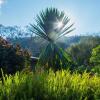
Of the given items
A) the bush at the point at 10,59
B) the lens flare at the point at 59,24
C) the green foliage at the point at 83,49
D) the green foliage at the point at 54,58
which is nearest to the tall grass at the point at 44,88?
the bush at the point at 10,59

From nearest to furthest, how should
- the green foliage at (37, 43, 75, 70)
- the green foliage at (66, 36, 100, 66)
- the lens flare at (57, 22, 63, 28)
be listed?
the green foliage at (37, 43, 75, 70), the lens flare at (57, 22, 63, 28), the green foliage at (66, 36, 100, 66)

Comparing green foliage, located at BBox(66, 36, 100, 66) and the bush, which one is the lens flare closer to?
the bush

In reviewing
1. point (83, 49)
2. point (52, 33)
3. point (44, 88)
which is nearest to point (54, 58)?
point (52, 33)

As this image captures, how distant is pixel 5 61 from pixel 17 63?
93 cm

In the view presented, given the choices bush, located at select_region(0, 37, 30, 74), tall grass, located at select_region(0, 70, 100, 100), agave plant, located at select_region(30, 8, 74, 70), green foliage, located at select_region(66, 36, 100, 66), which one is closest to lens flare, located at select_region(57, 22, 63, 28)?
agave plant, located at select_region(30, 8, 74, 70)

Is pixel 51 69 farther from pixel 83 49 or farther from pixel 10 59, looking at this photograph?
pixel 83 49

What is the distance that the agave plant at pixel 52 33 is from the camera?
30.4 m

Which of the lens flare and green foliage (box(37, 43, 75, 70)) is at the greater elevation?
the lens flare

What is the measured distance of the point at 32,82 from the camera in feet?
24.6

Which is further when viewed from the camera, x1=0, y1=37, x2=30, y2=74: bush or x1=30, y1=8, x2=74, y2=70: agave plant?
x1=30, y1=8, x2=74, y2=70: agave plant

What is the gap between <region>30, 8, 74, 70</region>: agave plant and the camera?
30.4 m

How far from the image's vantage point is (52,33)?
33.7m

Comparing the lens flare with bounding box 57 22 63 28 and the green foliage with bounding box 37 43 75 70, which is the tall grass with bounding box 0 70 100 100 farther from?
the lens flare with bounding box 57 22 63 28

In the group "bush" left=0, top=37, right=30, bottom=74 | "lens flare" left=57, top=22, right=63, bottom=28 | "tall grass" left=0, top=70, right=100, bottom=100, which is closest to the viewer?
"tall grass" left=0, top=70, right=100, bottom=100
